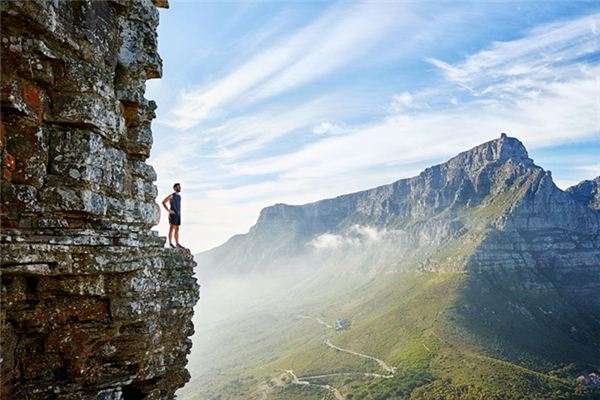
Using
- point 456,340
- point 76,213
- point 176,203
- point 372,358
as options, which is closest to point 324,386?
point 372,358

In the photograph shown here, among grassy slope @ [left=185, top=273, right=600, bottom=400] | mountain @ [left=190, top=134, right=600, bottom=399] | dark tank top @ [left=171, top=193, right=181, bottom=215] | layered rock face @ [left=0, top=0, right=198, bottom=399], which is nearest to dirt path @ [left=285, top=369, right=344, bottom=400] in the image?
mountain @ [left=190, top=134, right=600, bottom=399]

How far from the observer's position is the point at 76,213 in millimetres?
8719

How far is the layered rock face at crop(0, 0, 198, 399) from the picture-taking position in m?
7.89

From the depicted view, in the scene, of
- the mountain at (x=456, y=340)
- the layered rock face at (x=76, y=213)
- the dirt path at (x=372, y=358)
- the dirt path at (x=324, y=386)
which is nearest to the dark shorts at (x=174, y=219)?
the layered rock face at (x=76, y=213)

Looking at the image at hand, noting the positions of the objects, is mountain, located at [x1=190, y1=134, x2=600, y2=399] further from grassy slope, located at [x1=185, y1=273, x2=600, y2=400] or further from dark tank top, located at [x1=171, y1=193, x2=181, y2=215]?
dark tank top, located at [x1=171, y1=193, x2=181, y2=215]

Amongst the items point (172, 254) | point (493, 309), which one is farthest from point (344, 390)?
point (172, 254)

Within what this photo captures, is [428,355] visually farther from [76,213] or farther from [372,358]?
[76,213]

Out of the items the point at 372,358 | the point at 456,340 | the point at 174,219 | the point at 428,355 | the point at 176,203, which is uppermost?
the point at 176,203

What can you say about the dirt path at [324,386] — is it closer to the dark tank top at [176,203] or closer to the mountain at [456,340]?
the mountain at [456,340]

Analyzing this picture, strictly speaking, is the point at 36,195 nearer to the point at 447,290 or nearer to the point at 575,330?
the point at 447,290

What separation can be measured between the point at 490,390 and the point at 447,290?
7257 centimetres

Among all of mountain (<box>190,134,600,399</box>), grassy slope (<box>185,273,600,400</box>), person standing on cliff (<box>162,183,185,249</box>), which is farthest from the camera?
mountain (<box>190,134,600,399</box>)

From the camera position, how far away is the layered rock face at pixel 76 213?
789 cm

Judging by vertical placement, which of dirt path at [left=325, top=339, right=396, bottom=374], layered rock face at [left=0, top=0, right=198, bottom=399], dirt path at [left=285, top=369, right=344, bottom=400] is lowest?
dirt path at [left=285, top=369, right=344, bottom=400]
